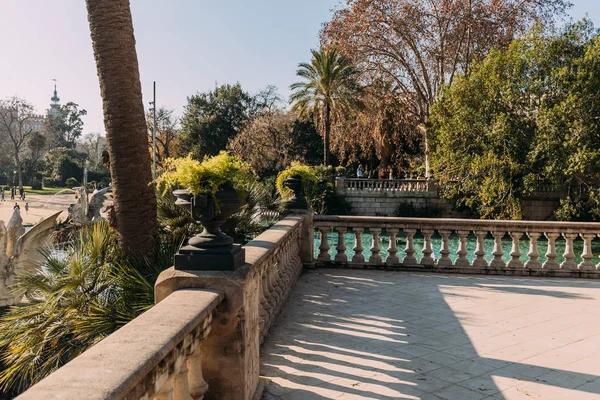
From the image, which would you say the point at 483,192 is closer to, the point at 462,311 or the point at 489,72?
the point at 489,72

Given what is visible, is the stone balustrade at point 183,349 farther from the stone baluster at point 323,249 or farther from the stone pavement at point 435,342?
the stone baluster at point 323,249

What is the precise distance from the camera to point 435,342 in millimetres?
5309

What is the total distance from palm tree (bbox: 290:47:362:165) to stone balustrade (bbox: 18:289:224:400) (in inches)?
1183

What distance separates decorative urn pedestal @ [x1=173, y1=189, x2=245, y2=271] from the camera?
3.47 m

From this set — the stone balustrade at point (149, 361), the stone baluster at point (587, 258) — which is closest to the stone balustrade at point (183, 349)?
the stone balustrade at point (149, 361)

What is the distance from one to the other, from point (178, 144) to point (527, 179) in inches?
1418

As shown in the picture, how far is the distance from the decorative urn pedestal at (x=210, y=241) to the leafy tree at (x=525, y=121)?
23.1 m

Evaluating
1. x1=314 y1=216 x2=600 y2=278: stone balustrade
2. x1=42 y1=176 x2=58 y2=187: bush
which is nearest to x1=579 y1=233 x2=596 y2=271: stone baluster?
x1=314 y1=216 x2=600 y2=278: stone balustrade

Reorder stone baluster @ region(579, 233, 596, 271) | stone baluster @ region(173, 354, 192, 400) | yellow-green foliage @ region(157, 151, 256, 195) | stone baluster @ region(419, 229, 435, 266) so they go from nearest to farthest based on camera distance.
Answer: stone baluster @ region(173, 354, 192, 400)
yellow-green foliage @ region(157, 151, 256, 195)
stone baluster @ region(579, 233, 596, 271)
stone baluster @ region(419, 229, 435, 266)

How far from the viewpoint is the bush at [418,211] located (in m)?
32.8

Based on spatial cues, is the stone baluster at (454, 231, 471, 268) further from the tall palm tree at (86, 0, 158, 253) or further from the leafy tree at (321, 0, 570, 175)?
the leafy tree at (321, 0, 570, 175)

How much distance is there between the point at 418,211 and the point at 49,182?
53.0 metres

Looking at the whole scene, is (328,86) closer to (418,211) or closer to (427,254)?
(418,211)

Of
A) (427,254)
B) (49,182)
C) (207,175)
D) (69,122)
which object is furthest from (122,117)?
(69,122)
